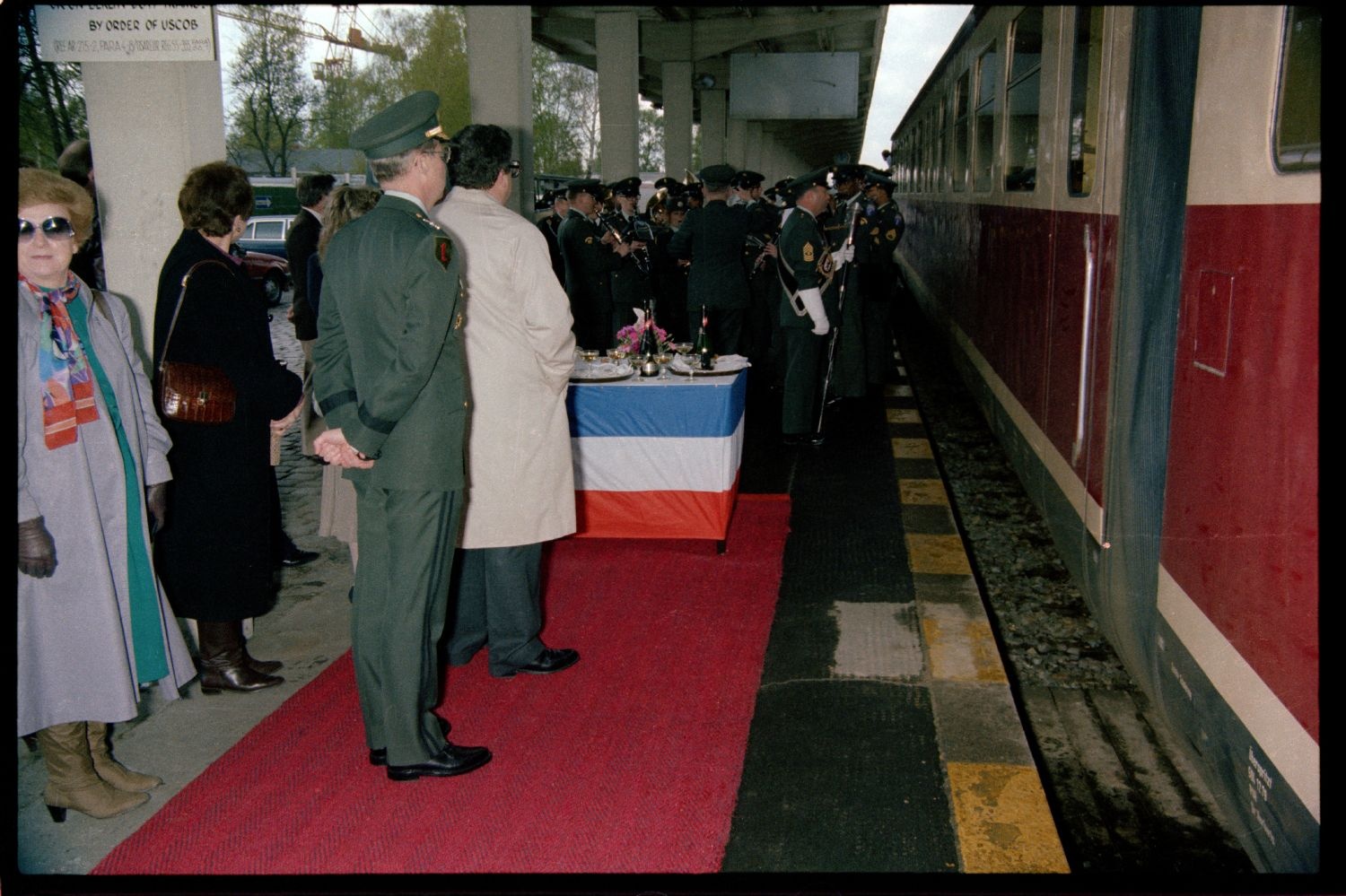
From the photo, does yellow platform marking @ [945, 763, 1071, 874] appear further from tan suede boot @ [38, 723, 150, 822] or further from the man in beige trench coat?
tan suede boot @ [38, 723, 150, 822]

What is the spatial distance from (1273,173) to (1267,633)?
0.98 meters

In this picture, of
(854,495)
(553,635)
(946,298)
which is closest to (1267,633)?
(553,635)

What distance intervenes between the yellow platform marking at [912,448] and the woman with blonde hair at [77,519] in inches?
204

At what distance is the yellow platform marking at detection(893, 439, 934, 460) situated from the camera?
732cm

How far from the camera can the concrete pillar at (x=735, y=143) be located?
3419 cm

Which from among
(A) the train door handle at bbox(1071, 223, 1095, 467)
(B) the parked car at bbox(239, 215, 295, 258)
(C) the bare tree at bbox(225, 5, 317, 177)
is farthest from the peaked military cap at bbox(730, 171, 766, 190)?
(C) the bare tree at bbox(225, 5, 317, 177)

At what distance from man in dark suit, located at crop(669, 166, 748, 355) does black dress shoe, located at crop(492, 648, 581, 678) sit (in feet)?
15.9

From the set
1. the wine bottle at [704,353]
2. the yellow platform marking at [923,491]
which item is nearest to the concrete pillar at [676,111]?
the yellow platform marking at [923,491]

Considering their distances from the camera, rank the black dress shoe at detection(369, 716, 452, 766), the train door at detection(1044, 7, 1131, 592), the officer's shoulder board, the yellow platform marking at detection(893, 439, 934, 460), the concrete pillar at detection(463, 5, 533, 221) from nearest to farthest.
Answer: the officer's shoulder board, the black dress shoe at detection(369, 716, 452, 766), the train door at detection(1044, 7, 1131, 592), the yellow platform marking at detection(893, 439, 934, 460), the concrete pillar at detection(463, 5, 533, 221)

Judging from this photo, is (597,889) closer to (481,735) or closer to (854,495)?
(481,735)

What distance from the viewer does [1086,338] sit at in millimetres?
4090

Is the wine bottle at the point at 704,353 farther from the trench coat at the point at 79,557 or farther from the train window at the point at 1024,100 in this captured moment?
the trench coat at the point at 79,557

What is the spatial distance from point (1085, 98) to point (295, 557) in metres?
4.18

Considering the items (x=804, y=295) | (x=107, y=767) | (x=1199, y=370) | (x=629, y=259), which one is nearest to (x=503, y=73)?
(x=629, y=259)
